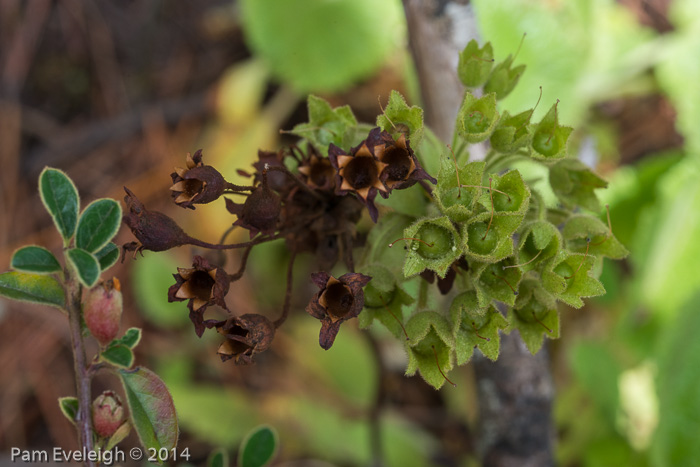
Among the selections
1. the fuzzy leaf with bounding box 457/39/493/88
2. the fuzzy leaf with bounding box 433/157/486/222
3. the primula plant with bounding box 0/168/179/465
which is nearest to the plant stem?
the primula plant with bounding box 0/168/179/465

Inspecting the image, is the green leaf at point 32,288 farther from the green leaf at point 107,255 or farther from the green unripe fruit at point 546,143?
the green unripe fruit at point 546,143

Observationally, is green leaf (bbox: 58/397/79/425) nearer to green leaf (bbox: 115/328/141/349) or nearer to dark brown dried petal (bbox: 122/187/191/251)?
green leaf (bbox: 115/328/141/349)

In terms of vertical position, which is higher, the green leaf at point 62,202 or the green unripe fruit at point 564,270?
the green leaf at point 62,202

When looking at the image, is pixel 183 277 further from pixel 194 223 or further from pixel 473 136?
pixel 194 223

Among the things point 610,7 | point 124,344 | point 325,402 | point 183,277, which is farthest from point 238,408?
point 610,7

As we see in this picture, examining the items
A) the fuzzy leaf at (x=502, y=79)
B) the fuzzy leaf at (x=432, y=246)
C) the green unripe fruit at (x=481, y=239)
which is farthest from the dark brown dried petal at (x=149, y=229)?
the fuzzy leaf at (x=502, y=79)

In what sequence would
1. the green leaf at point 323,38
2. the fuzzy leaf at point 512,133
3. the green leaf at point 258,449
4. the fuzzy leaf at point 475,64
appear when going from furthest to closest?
the green leaf at point 323,38, the green leaf at point 258,449, the fuzzy leaf at point 475,64, the fuzzy leaf at point 512,133
